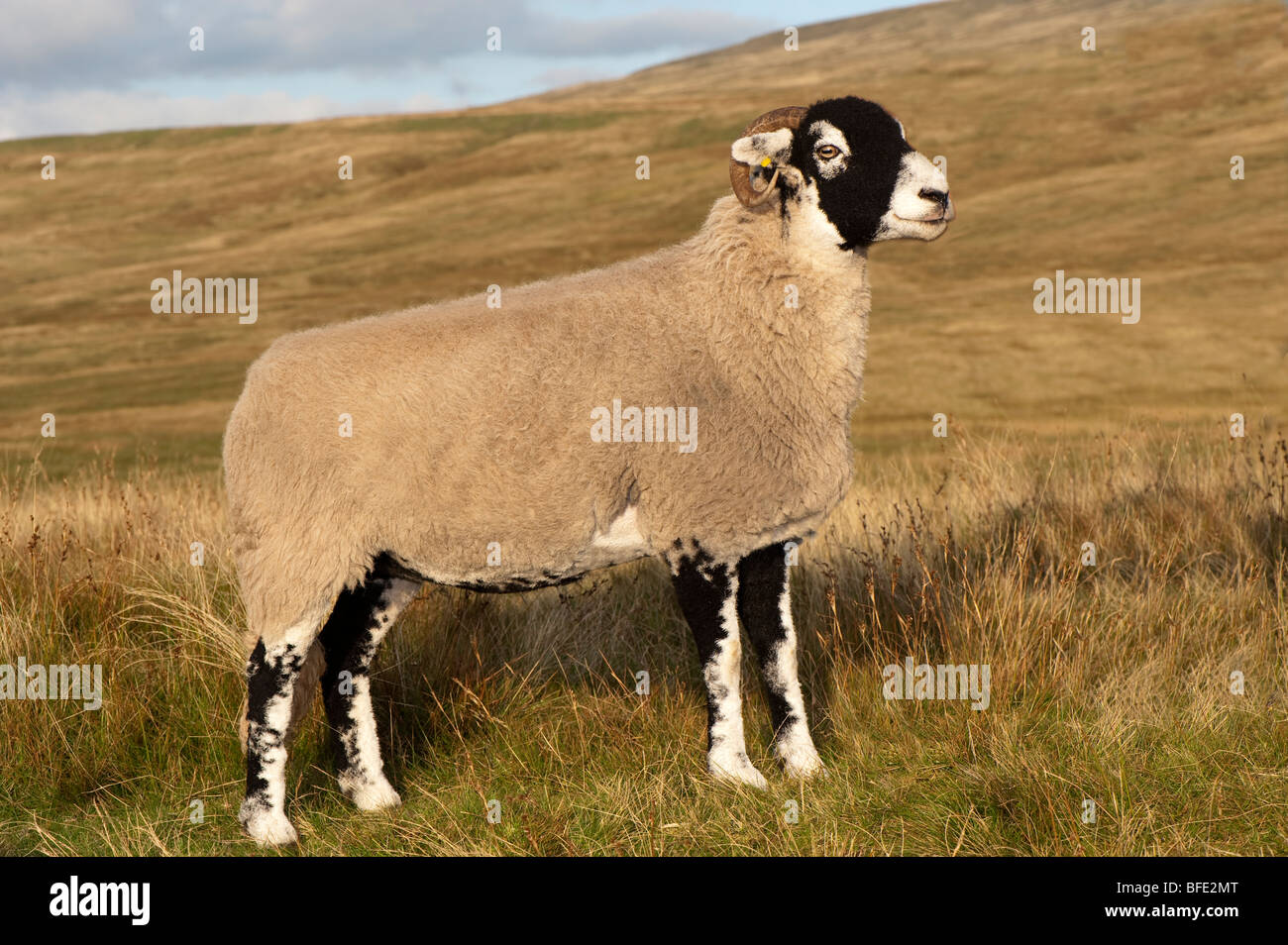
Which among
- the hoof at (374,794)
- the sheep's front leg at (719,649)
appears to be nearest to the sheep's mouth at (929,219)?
the sheep's front leg at (719,649)

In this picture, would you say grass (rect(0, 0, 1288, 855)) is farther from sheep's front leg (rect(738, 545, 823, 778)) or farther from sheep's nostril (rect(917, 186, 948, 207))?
sheep's nostril (rect(917, 186, 948, 207))

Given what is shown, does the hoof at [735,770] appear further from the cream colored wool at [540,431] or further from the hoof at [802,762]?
the cream colored wool at [540,431]

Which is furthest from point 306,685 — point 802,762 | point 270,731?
point 802,762

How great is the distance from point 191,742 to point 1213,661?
542 centimetres

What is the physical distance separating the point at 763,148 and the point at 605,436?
1.55 metres

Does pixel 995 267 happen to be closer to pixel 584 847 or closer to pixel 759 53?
pixel 584 847

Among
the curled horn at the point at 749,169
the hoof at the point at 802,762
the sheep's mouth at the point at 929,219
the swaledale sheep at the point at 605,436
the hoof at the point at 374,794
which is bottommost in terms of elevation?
the hoof at the point at 374,794

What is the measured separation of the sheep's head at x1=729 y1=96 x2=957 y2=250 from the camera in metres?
5.13

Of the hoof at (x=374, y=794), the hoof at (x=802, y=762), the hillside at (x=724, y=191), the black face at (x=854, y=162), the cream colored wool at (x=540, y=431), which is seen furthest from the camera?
the hillside at (x=724, y=191)

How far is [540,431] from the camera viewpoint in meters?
4.99

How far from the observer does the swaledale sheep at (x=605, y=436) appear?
16.4ft

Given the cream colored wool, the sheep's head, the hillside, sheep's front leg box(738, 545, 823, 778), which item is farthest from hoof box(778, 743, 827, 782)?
the hillside

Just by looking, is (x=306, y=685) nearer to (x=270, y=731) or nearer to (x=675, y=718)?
(x=270, y=731)

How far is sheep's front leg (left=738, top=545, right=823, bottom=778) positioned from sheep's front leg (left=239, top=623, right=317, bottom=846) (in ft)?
6.50
